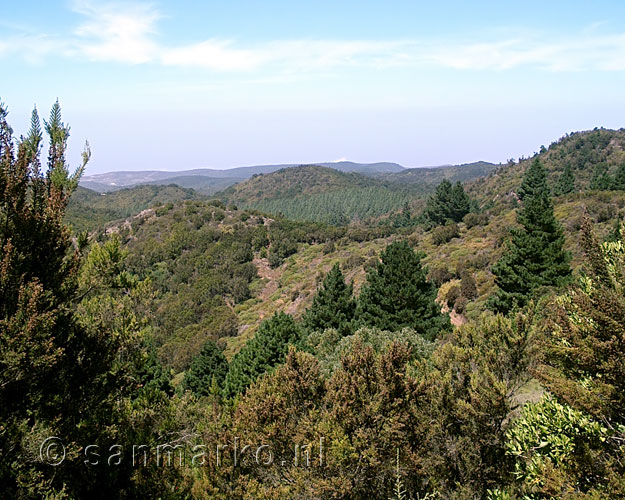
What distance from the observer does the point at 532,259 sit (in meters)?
21.7

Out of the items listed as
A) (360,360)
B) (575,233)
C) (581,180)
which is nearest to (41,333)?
(360,360)

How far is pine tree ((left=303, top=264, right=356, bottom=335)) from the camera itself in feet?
82.1

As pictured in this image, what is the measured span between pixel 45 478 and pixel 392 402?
5.99 meters

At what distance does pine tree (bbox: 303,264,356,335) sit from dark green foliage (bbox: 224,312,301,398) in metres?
4.51

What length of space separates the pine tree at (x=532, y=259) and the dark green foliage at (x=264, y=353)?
36.9 feet

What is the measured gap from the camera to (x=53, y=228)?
6.19m

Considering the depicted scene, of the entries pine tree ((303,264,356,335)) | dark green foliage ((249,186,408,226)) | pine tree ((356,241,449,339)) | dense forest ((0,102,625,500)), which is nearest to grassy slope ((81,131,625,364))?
pine tree ((356,241,449,339))

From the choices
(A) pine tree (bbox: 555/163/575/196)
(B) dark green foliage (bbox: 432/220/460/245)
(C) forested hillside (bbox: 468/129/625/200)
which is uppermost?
(C) forested hillside (bbox: 468/129/625/200)

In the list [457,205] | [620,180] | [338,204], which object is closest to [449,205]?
[457,205]

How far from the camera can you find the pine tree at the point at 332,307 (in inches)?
985

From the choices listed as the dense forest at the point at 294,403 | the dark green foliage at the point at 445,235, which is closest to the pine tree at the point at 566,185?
the dark green foliage at the point at 445,235

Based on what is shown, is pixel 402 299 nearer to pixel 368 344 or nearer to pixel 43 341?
pixel 368 344

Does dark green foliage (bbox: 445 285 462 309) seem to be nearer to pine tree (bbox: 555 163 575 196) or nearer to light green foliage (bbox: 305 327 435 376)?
light green foliage (bbox: 305 327 435 376)

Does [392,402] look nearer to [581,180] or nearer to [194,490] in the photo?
[194,490]
